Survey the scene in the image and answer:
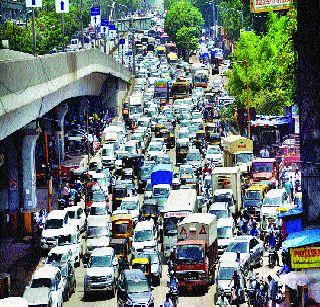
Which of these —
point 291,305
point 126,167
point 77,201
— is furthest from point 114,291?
point 126,167

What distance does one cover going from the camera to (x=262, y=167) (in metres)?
60.8

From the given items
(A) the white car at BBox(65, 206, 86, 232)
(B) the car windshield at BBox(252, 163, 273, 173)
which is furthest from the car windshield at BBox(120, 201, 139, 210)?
(B) the car windshield at BBox(252, 163, 273, 173)

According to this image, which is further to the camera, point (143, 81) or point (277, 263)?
point (143, 81)

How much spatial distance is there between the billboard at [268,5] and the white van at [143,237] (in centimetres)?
989

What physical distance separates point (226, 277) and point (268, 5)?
1389 centimetres

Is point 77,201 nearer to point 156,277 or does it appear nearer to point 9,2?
point 156,277

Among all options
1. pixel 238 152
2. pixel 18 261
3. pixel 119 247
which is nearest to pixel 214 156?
pixel 238 152

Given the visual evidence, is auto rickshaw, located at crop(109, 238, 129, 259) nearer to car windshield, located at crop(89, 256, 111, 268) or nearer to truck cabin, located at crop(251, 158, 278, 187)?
car windshield, located at crop(89, 256, 111, 268)

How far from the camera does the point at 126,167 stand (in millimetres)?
69125

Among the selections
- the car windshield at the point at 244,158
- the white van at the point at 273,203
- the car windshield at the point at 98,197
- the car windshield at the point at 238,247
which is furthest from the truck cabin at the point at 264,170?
the car windshield at the point at 238,247

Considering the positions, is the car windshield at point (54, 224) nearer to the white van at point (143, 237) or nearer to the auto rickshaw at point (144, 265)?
the white van at point (143, 237)

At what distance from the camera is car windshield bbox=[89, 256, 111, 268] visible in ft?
134

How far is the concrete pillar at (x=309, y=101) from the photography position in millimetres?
29078

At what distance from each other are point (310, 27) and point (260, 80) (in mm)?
53213
